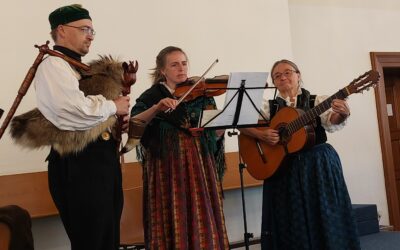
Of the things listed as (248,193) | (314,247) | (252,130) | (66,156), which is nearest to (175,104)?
(66,156)

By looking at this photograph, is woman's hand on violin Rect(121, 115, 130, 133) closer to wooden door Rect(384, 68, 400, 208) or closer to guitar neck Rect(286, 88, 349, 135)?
guitar neck Rect(286, 88, 349, 135)

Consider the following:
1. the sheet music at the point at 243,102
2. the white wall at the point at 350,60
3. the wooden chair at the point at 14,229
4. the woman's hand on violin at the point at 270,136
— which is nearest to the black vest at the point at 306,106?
the woman's hand on violin at the point at 270,136

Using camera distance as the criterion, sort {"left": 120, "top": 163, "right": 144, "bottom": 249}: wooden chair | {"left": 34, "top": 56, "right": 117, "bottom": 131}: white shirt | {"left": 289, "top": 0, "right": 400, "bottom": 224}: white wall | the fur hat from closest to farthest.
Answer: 1. {"left": 34, "top": 56, "right": 117, "bottom": 131}: white shirt
2. the fur hat
3. {"left": 120, "top": 163, "right": 144, "bottom": 249}: wooden chair
4. {"left": 289, "top": 0, "right": 400, "bottom": 224}: white wall

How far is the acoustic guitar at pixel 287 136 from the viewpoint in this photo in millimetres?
2736

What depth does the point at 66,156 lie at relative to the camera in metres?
1.87

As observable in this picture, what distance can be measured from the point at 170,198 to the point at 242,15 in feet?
7.56

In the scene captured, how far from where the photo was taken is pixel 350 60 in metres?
4.90

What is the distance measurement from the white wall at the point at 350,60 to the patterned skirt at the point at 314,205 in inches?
79.9

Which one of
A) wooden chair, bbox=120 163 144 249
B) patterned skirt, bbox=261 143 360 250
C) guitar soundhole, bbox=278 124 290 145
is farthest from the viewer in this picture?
wooden chair, bbox=120 163 144 249

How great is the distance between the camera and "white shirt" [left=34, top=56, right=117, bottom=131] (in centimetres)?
181

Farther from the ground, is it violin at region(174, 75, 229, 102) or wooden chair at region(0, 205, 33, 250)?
violin at region(174, 75, 229, 102)

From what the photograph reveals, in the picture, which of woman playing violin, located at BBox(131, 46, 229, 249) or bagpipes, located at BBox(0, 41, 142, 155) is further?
woman playing violin, located at BBox(131, 46, 229, 249)

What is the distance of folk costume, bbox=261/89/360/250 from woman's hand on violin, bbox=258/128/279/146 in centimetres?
14

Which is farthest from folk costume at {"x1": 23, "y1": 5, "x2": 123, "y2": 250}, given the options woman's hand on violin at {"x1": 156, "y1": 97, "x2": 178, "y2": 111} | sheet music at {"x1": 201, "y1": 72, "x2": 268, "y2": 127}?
sheet music at {"x1": 201, "y1": 72, "x2": 268, "y2": 127}
